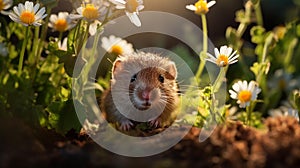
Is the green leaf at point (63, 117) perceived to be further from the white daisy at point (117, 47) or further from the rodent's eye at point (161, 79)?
the white daisy at point (117, 47)

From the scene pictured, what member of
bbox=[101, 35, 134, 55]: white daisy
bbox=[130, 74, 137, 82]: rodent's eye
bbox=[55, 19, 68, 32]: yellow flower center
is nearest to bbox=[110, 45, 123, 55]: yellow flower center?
bbox=[101, 35, 134, 55]: white daisy

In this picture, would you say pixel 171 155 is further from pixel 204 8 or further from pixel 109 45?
pixel 109 45

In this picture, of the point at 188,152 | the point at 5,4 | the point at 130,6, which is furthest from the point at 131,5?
the point at 188,152

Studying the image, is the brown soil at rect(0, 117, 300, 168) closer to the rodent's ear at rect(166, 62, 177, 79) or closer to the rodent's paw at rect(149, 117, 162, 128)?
the rodent's paw at rect(149, 117, 162, 128)

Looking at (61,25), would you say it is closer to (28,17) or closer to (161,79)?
(28,17)

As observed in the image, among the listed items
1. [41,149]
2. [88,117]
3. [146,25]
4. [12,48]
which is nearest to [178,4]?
[146,25]
